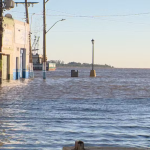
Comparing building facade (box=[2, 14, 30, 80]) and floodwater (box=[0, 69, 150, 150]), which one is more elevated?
building facade (box=[2, 14, 30, 80])

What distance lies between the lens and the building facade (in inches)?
1965

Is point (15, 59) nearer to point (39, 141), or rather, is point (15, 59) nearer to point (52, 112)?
point (52, 112)

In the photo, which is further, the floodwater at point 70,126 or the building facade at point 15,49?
the building facade at point 15,49

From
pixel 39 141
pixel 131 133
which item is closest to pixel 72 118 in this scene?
pixel 131 133

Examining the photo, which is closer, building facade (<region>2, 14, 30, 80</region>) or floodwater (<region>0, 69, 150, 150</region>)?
floodwater (<region>0, 69, 150, 150</region>)

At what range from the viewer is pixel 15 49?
53.2m

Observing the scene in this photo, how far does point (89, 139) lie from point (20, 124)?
128 inches

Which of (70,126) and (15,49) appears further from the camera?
(15,49)

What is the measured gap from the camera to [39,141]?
1009cm

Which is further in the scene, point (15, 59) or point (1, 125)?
point (15, 59)

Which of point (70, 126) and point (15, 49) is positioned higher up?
point (15, 49)

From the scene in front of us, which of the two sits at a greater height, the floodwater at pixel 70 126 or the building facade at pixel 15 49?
the building facade at pixel 15 49

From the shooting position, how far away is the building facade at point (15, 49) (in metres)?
49.9

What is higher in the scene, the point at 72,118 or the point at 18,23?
the point at 18,23
